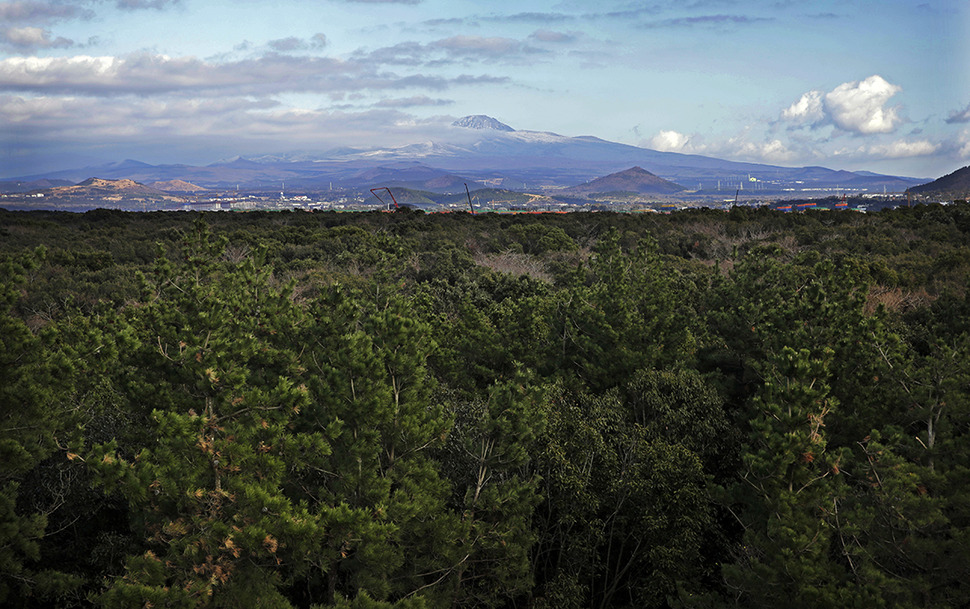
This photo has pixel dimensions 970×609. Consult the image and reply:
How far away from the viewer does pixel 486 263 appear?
31266mm

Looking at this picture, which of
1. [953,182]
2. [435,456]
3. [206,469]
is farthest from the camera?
[953,182]

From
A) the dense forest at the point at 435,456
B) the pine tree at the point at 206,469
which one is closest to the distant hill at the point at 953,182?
the dense forest at the point at 435,456

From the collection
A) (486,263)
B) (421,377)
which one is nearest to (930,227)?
(486,263)

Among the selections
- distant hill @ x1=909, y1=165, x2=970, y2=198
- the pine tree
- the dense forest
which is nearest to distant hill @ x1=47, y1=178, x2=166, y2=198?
the dense forest

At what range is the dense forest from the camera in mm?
6309

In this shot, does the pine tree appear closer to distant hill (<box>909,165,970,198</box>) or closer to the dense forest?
the dense forest

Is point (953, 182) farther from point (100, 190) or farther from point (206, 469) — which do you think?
point (100, 190)

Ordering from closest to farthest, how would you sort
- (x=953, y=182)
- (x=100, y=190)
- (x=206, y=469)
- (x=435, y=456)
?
(x=206, y=469) < (x=435, y=456) < (x=953, y=182) < (x=100, y=190)

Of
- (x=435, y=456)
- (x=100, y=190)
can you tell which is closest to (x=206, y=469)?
(x=435, y=456)

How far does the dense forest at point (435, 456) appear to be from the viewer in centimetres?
631

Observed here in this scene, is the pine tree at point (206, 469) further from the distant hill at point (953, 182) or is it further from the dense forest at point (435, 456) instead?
the distant hill at point (953, 182)

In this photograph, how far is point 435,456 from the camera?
11.0 meters

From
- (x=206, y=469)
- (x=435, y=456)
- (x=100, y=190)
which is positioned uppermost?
(x=100, y=190)

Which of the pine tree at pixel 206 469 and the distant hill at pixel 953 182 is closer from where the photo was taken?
the pine tree at pixel 206 469
